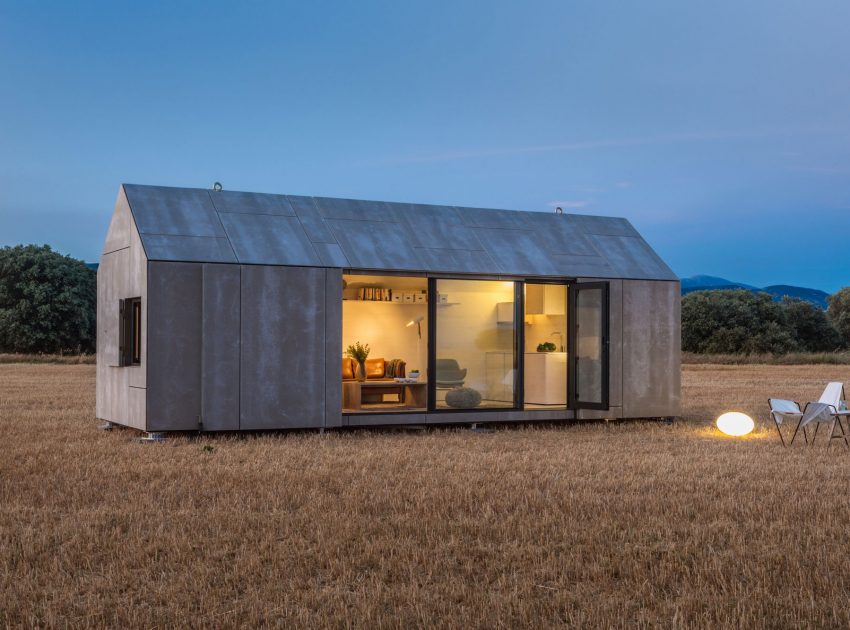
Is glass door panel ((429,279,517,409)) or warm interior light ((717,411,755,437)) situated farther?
glass door panel ((429,279,517,409))

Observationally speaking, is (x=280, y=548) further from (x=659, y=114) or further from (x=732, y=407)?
(x=659, y=114)

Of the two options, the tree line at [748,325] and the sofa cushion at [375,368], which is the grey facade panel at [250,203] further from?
the tree line at [748,325]

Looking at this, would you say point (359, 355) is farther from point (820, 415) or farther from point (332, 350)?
point (820, 415)

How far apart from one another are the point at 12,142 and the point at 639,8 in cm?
1921

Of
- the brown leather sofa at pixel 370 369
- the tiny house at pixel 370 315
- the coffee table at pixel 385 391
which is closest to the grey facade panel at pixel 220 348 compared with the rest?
the tiny house at pixel 370 315

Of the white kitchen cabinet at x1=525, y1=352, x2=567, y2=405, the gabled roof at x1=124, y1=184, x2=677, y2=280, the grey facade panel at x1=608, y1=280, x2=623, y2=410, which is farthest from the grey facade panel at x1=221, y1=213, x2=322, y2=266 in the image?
the grey facade panel at x1=608, y1=280, x2=623, y2=410

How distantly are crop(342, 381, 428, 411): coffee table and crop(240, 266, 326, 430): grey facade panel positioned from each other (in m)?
0.99

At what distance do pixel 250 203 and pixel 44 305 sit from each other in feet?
115

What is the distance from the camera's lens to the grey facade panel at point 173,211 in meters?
13.2

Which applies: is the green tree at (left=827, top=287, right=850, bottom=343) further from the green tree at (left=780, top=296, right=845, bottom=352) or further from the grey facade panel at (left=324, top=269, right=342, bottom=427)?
the grey facade panel at (left=324, top=269, right=342, bottom=427)

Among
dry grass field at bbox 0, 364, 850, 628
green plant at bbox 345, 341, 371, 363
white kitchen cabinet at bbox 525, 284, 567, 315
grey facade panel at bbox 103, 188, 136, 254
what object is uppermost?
grey facade panel at bbox 103, 188, 136, 254

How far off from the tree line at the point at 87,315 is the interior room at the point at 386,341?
27080mm

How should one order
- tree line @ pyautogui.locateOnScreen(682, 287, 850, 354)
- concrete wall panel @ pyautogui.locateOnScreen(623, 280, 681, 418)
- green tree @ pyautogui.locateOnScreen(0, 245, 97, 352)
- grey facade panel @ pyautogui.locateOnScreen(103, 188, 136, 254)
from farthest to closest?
tree line @ pyautogui.locateOnScreen(682, 287, 850, 354) < green tree @ pyautogui.locateOnScreen(0, 245, 97, 352) < concrete wall panel @ pyautogui.locateOnScreen(623, 280, 681, 418) < grey facade panel @ pyautogui.locateOnScreen(103, 188, 136, 254)

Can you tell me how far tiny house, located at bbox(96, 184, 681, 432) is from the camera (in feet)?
42.3
